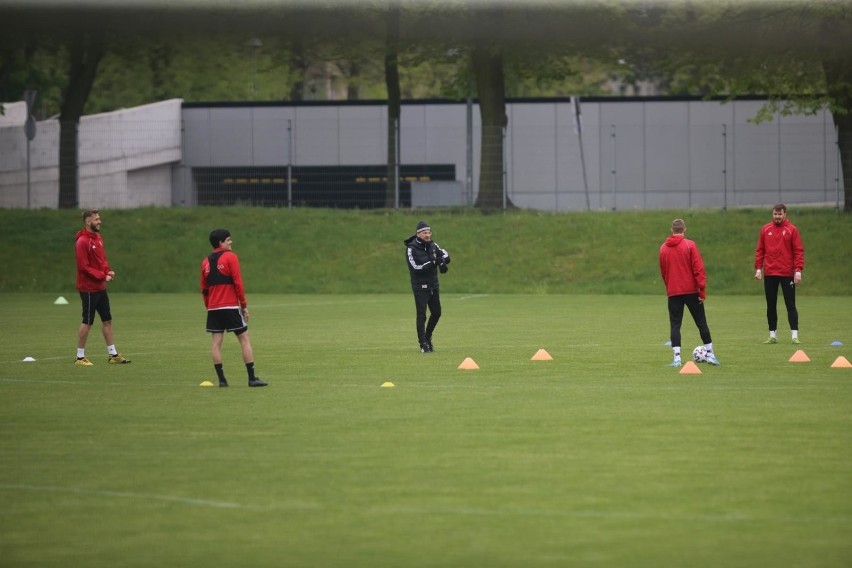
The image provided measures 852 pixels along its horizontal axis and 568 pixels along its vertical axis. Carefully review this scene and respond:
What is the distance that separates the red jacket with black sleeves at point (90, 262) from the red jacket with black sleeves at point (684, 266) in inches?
294

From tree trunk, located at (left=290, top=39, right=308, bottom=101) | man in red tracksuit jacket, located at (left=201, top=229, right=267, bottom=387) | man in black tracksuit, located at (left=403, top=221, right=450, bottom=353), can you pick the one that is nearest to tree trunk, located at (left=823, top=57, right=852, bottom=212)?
tree trunk, located at (left=290, top=39, right=308, bottom=101)

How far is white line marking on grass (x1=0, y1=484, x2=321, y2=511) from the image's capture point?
9703mm

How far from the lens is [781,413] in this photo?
13820 millimetres

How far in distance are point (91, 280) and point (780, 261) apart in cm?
998

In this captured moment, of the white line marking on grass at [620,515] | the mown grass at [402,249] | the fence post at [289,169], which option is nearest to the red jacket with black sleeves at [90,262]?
the white line marking on grass at [620,515]

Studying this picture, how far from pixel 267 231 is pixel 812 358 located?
Result: 26.7 meters

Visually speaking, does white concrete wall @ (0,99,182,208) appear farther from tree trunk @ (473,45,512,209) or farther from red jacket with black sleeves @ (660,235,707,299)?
red jacket with black sleeves @ (660,235,707,299)

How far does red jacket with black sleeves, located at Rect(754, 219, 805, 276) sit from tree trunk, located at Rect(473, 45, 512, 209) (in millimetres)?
23303

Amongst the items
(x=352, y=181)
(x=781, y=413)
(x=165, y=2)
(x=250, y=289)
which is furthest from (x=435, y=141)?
(x=781, y=413)

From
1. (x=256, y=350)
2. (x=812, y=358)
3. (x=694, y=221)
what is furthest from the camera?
(x=694, y=221)

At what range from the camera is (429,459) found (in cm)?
1144

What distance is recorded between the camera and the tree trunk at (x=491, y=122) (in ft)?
146

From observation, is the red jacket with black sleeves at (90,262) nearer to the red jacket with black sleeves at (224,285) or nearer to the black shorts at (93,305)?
the black shorts at (93,305)

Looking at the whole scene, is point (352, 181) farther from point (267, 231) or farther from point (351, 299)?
point (351, 299)
